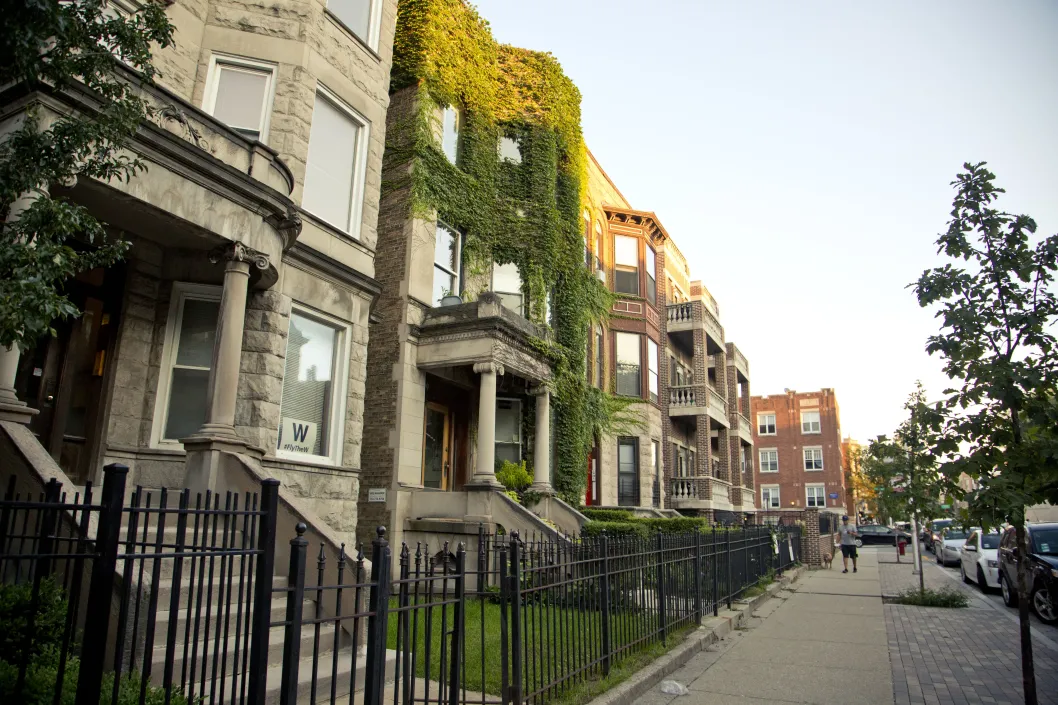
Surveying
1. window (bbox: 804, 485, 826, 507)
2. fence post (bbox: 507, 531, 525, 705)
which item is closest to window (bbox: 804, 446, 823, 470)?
window (bbox: 804, 485, 826, 507)

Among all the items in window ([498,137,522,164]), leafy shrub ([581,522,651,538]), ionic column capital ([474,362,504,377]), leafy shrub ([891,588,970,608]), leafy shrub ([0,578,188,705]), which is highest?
window ([498,137,522,164])

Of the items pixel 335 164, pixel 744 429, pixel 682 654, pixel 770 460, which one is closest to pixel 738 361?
pixel 744 429

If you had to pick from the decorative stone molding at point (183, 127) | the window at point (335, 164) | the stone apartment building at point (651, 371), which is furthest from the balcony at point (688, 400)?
the decorative stone molding at point (183, 127)

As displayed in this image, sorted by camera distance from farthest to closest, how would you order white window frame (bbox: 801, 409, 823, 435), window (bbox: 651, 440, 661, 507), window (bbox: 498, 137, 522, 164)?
white window frame (bbox: 801, 409, 823, 435) < window (bbox: 651, 440, 661, 507) < window (bbox: 498, 137, 522, 164)

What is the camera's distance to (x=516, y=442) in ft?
61.4

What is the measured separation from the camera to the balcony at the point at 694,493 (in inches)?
1092

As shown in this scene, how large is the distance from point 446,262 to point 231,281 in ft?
29.2

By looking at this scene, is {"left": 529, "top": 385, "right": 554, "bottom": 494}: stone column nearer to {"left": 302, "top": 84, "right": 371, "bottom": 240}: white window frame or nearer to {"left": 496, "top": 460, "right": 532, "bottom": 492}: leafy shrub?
{"left": 496, "top": 460, "right": 532, "bottom": 492}: leafy shrub

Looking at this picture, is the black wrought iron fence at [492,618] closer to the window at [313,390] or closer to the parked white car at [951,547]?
the window at [313,390]

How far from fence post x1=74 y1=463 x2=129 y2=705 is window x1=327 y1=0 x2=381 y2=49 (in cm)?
1162

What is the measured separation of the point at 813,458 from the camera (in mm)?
60219

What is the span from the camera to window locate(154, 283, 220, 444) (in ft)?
30.9

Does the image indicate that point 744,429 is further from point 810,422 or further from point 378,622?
point 378,622

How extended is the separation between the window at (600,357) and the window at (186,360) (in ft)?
52.1
